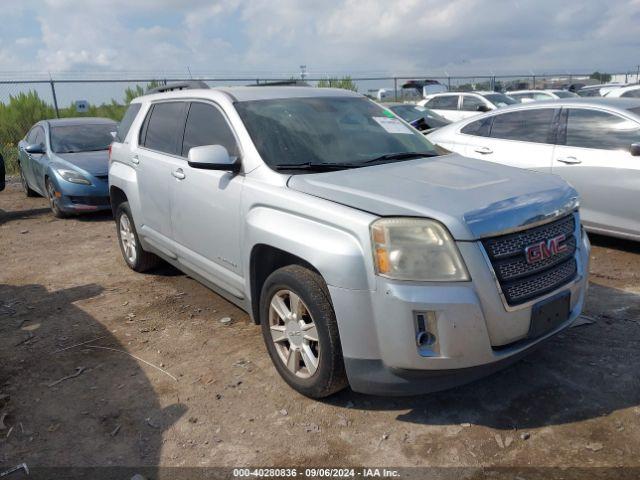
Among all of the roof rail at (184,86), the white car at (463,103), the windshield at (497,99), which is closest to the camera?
the roof rail at (184,86)

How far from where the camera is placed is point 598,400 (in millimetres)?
3109

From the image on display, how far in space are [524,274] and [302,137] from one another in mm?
1745

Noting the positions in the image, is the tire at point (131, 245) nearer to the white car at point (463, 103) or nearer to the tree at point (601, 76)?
the white car at point (463, 103)

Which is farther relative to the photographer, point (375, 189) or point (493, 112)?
point (493, 112)

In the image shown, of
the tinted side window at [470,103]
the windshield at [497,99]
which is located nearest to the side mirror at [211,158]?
the tinted side window at [470,103]

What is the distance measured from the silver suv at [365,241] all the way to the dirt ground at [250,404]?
310 millimetres

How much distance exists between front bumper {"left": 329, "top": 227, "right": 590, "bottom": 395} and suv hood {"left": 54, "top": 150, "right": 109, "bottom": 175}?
688 cm

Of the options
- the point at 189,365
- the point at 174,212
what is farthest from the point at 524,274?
the point at 174,212

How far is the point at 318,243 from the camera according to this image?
2.84m

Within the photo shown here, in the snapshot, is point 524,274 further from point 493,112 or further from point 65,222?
point 65,222

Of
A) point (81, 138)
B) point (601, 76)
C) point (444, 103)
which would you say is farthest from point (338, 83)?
point (601, 76)

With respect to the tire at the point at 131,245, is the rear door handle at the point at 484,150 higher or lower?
higher

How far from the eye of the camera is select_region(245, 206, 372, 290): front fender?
105 inches

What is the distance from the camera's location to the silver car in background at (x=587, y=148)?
5.45 m
